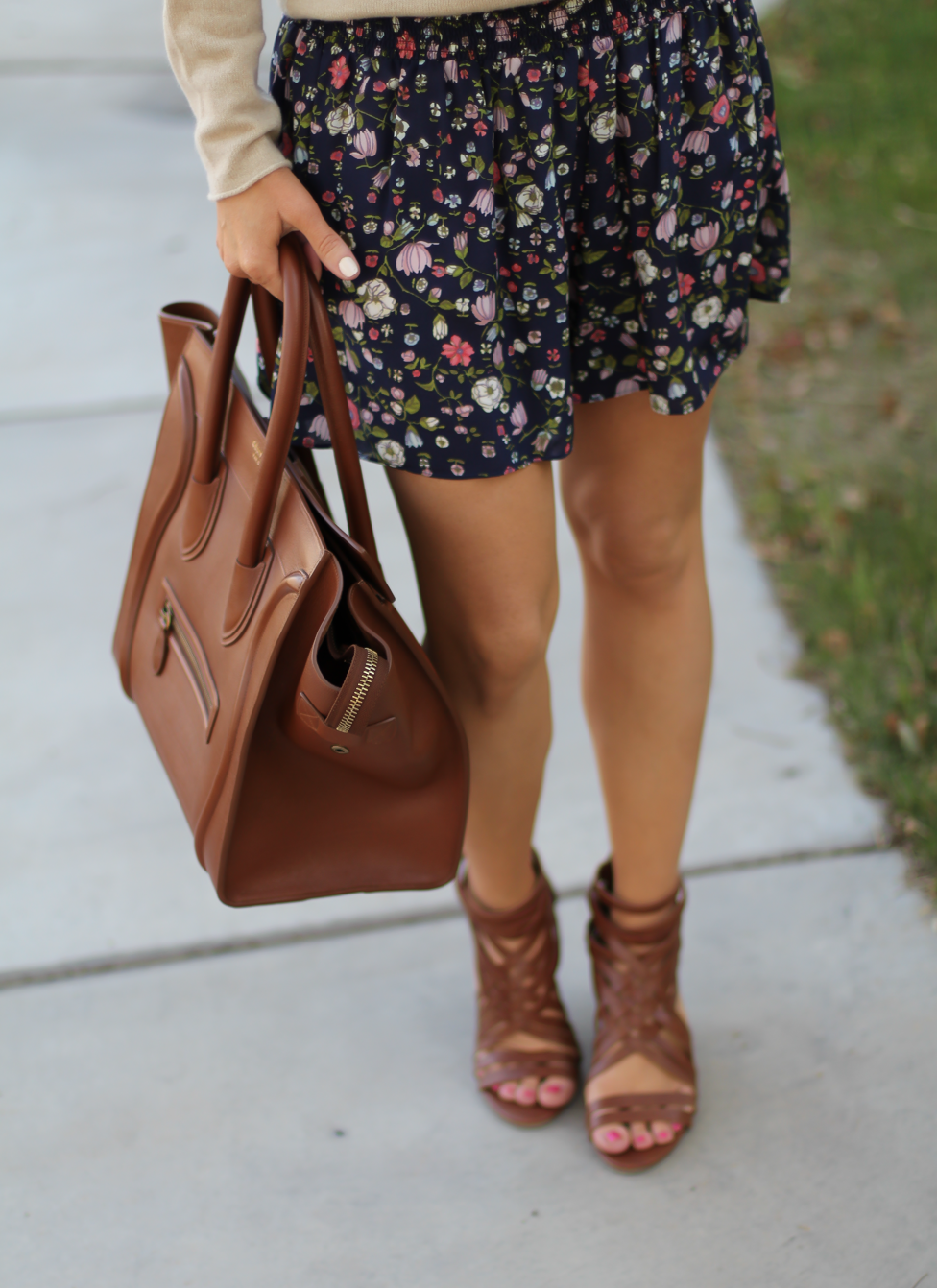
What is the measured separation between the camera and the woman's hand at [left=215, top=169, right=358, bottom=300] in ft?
3.39

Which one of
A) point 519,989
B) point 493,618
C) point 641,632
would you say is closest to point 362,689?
point 493,618

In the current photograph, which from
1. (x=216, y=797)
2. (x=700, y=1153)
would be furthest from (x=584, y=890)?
(x=216, y=797)

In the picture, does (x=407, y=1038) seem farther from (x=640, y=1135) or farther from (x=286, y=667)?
(x=286, y=667)

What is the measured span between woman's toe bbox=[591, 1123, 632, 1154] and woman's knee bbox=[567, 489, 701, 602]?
66 centimetres

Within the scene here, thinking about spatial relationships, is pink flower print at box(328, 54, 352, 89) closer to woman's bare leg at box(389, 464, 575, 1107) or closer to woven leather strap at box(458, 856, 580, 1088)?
woman's bare leg at box(389, 464, 575, 1107)

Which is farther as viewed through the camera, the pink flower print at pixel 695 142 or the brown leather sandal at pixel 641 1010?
the brown leather sandal at pixel 641 1010

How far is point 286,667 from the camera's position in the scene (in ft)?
3.46

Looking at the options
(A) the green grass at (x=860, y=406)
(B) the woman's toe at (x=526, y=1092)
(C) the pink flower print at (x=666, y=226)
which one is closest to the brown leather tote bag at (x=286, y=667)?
(C) the pink flower print at (x=666, y=226)

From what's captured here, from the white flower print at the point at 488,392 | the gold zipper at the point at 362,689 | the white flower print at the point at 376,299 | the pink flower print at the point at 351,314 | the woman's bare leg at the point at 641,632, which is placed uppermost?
the white flower print at the point at 376,299

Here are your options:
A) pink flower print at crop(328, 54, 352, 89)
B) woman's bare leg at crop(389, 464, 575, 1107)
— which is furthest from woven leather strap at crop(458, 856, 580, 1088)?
pink flower print at crop(328, 54, 352, 89)

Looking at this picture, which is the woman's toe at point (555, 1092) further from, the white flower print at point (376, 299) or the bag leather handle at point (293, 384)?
the white flower print at point (376, 299)

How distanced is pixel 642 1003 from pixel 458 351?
87cm

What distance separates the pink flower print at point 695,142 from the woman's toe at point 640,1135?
1120 mm

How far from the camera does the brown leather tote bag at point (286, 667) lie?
40.4 inches
